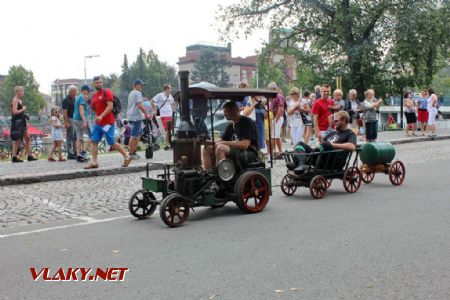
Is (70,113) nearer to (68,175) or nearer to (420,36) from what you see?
(68,175)

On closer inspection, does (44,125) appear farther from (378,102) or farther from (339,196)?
(339,196)

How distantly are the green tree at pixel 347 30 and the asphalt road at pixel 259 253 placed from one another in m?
19.3

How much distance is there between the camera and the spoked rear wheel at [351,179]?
28.7 ft

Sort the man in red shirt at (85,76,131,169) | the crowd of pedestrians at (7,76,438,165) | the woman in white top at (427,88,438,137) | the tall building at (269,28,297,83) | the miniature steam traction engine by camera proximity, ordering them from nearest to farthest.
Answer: the miniature steam traction engine < the man in red shirt at (85,76,131,169) < the crowd of pedestrians at (7,76,438,165) < the woman in white top at (427,88,438,137) < the tall building at (269,28,297,83)

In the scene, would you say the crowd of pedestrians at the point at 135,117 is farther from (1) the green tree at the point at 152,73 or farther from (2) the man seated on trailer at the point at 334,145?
(1) the green tree at the point at 152,73

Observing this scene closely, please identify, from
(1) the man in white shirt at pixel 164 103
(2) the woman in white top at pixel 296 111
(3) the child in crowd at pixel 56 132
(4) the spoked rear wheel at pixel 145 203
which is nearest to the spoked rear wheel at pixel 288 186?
(4) the spoked rear wheel at pixel 145 203

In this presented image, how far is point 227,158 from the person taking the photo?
7.35 m

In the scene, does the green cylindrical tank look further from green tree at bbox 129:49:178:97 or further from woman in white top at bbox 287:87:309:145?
green tree at bbox 129:49:178:97

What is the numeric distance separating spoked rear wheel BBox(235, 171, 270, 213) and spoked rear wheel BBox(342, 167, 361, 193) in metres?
1.84

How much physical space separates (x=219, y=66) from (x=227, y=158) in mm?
88891

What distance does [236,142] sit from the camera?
7418mm

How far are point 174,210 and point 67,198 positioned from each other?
304cm

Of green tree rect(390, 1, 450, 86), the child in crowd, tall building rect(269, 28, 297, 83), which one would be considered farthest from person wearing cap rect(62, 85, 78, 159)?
tall building rect(269, 28, 297, 83)

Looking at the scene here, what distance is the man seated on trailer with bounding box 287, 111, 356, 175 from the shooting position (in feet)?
27.7
